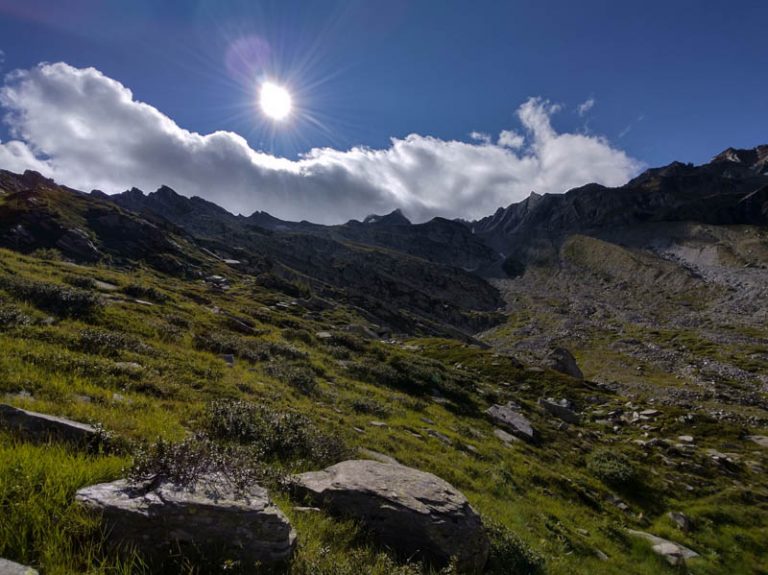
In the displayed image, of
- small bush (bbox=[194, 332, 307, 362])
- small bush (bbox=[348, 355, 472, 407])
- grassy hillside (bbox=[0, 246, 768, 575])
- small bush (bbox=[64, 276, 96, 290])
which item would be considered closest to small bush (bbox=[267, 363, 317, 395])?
grassy hillside (bbox=[0, 246, 768, 575])

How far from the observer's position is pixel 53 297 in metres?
16.3

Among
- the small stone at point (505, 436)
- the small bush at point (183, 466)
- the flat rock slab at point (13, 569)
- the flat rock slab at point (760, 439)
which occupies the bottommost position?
the small stone at point (505, 436)

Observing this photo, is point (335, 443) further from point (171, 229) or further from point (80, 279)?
point (171, 229)

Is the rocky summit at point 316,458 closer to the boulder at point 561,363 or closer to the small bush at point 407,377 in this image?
the small bush at point 407,377

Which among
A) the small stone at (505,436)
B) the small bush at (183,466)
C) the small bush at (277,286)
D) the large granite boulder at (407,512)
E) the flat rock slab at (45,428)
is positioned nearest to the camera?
the small bush at (183,466)

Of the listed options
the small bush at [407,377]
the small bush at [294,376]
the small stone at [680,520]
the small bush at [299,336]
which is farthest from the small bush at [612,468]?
the small bush at [299,336]

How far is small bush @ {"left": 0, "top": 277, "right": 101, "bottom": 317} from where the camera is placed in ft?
51.3

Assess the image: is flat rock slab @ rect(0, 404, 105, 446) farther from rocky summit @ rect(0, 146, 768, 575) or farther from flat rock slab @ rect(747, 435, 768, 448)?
flat rock slab @ rect(747, 435, 768, 448)

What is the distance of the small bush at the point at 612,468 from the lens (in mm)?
19547

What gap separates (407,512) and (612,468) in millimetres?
18217

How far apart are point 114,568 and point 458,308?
169 metres

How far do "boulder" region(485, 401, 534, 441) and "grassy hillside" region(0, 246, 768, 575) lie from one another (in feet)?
2.85

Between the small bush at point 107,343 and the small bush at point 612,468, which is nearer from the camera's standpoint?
the small bush at point 107,343

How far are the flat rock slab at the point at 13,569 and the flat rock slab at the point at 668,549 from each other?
56.6 feet
